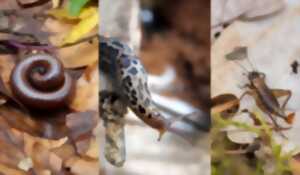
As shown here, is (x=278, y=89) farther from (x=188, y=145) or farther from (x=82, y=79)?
(x=82, y=79)

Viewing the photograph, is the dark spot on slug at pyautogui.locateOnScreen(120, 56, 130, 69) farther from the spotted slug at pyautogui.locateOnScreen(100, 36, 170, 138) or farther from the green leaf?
the green leaf

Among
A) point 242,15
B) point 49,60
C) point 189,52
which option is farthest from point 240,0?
point 49,60

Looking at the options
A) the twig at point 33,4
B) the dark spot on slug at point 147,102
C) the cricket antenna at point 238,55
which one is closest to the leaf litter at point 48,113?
the twig at point 33,4

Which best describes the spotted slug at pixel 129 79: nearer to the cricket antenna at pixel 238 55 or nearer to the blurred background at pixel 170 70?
the blurred background at pixel 170 70

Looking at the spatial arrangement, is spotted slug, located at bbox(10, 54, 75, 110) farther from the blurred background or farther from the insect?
the insect

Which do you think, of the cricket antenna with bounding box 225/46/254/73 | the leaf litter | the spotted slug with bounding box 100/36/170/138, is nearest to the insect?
the cricket antenna with bounding box 225/46/254/73

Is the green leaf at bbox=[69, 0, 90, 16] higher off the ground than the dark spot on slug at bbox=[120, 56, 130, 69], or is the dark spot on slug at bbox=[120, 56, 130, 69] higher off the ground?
the green leaf at bbox=[69, 0, 90, 16]
